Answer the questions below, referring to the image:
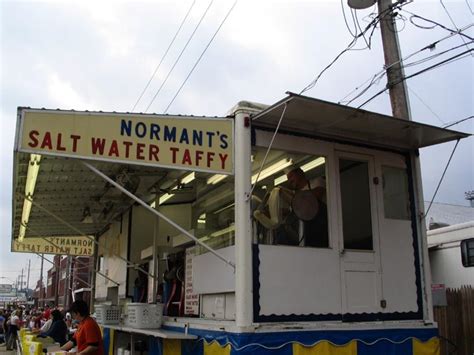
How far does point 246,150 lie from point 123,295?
19.2 ft

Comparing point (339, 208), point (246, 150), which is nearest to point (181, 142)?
point (246, 150)

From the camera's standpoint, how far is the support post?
5.66m

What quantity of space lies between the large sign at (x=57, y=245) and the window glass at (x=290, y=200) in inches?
337

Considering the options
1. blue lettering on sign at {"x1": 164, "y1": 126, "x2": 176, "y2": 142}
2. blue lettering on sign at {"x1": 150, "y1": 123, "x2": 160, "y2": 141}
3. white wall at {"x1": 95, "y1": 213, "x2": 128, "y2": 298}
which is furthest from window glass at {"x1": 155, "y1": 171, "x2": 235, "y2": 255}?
white wall at {"x1": 95, "y1": 213, "x2": 128, "y2": 298}

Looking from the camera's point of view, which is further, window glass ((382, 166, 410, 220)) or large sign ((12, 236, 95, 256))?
large sign ((12, 236, 95, 256))

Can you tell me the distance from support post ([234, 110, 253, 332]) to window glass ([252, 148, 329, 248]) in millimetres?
175

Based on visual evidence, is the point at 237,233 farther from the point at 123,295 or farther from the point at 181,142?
the point at 123,295

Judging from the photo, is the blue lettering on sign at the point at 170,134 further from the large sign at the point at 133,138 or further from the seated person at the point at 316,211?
the seated person at the point at 316,211

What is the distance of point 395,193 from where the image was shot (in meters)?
7.24

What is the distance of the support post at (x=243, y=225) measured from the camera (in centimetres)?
566

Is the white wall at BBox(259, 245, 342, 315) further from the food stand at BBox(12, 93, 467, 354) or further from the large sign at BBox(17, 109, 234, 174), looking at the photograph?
the large sign at BBox(17, 109, 234, 174)

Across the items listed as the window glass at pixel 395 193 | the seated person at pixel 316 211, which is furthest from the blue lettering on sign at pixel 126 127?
the window glass at pixel 395 193

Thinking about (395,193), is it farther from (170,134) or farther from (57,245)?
(57,245)

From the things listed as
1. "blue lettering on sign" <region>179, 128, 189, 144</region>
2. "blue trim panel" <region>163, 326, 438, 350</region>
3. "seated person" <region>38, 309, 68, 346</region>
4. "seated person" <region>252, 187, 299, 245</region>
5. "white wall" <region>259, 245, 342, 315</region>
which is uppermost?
"blue lettering on sign" <region>179, 128, 189, 144</region>
